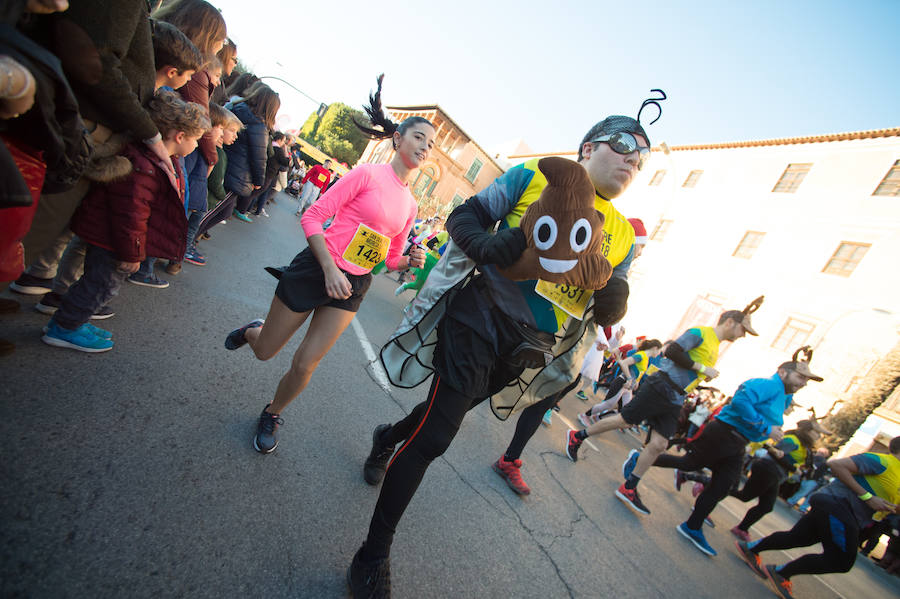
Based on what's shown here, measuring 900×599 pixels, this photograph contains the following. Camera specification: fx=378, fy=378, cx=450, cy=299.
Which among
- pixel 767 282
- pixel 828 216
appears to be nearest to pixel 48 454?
pixel 767 282

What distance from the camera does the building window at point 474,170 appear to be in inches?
1517

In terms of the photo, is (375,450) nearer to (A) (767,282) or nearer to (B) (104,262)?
(B) (104,262)

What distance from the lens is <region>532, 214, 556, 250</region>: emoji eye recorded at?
139cm

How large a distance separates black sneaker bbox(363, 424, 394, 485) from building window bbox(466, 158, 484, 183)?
1517 inches

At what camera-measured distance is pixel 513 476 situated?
317 centimetres

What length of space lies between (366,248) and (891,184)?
21499mm

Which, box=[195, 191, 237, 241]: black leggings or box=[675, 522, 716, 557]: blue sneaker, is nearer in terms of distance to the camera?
box=[675, 522, 716, 557]: blue sneaker

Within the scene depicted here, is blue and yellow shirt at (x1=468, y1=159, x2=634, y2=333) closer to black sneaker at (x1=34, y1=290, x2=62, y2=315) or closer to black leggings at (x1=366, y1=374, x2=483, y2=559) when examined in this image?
black leggings at (x1=366, y1=374, x2=483, y2=559)

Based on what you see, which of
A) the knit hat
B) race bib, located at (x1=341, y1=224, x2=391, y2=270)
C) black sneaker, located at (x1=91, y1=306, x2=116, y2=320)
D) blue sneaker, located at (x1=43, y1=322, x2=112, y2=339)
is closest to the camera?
race bib, located at (x1=341, y1=224, x2=391, y2=270)

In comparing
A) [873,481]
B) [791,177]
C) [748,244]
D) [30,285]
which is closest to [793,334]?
[748,244]

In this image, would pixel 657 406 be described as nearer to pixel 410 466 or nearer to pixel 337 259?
pixel 410 466

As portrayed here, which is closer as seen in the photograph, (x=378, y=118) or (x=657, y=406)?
(x=378, y=118)

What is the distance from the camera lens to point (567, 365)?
6.87 ft

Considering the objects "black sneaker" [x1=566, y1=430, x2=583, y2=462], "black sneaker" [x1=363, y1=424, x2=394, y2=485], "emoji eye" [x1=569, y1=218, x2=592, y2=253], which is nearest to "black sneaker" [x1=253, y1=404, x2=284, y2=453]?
"black sneaker" [x1=363, y1=424, x2=394, y2=485]
